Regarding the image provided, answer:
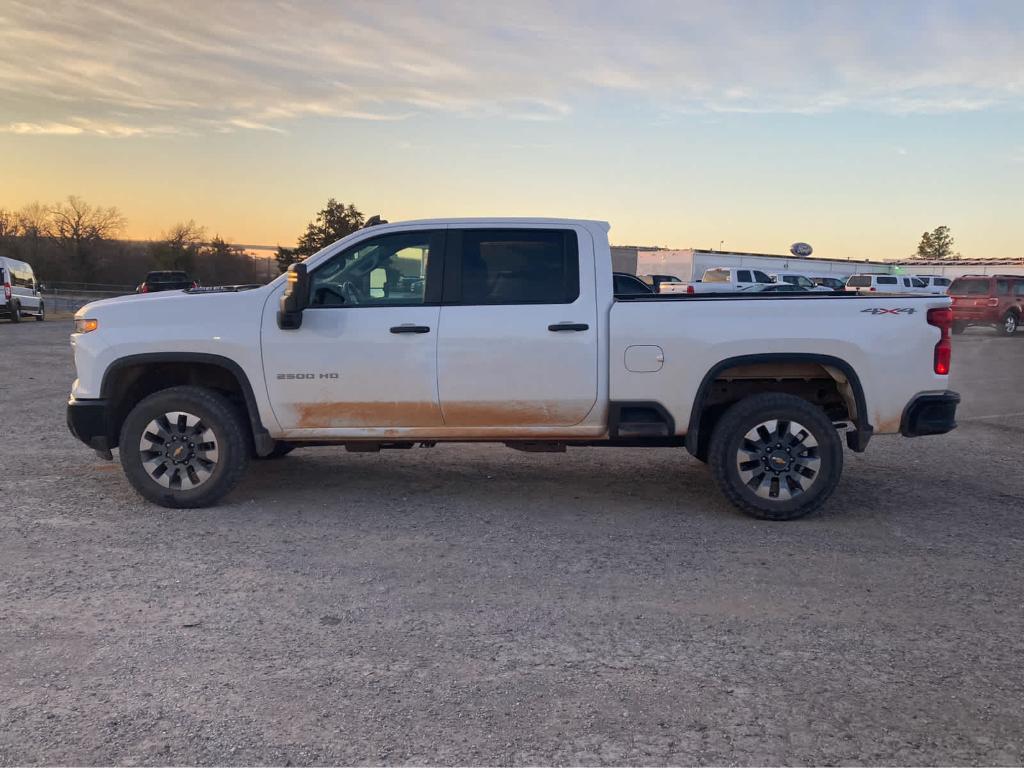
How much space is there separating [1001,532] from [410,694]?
13.9 feet

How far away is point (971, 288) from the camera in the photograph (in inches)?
1047

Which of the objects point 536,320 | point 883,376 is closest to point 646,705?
point 536,320

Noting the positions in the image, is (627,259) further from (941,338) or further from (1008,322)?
(941,338)

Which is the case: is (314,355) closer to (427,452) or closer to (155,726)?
(427,452)

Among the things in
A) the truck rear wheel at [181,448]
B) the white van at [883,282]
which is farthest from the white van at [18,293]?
the white van at [883,282]

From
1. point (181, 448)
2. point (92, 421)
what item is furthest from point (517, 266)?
point (92, 421)

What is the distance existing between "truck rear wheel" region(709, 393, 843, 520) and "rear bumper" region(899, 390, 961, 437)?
508 millimetres

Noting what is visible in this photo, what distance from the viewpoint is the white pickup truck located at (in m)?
5.77

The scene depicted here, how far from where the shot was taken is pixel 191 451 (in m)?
5.98

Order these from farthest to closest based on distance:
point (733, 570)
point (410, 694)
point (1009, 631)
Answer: point (733, 570)
point (1009, 631)
point (410, 694)

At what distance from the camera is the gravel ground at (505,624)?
3027 mm

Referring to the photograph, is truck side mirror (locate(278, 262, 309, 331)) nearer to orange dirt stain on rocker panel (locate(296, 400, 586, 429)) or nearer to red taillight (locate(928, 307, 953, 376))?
orange dirt stain on rocker panel (locate(296, 400, 586, 429))

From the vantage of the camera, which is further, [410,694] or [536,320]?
[536,320]

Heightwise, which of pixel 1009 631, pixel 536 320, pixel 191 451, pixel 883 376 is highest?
pixel 536 320
